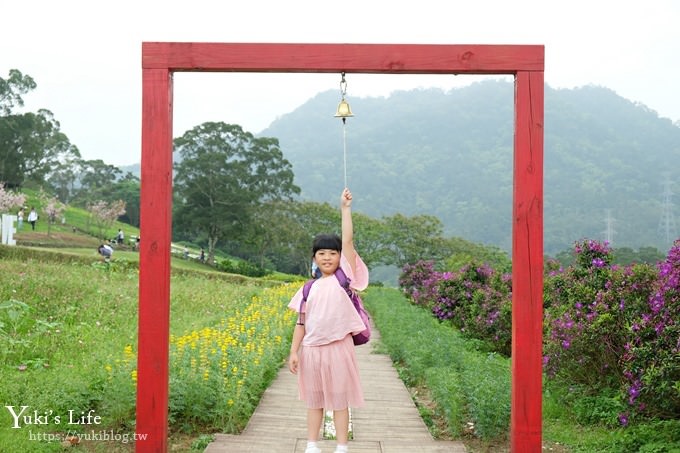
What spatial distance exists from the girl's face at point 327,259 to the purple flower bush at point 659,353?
2448 millimetres

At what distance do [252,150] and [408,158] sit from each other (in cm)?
3393

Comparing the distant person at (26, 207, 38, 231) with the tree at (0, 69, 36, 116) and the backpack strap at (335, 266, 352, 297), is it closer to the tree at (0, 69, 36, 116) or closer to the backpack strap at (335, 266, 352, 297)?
the tree at (0, 69, 36, 116)

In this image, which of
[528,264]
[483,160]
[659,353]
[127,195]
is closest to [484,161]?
[483,160]

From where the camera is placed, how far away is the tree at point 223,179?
34062 mm

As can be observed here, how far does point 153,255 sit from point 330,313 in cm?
115

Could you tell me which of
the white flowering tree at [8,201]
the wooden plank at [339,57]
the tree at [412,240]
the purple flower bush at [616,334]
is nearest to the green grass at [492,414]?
the purple flower bush at [616,334]

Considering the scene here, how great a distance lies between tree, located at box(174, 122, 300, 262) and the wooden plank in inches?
1172

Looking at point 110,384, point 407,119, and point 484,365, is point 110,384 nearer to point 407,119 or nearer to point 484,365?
point 484,365

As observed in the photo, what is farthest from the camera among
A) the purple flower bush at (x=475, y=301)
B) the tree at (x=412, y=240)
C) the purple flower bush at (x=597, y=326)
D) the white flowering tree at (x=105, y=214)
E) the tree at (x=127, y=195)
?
the tree at (x=127, y=195)

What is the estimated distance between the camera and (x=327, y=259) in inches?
166

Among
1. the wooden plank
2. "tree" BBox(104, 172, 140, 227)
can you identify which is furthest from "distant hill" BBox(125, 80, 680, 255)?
the wooden plank

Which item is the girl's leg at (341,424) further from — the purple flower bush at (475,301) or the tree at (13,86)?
the tree at (13,86)

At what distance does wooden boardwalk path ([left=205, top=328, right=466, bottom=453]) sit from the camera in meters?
4.68

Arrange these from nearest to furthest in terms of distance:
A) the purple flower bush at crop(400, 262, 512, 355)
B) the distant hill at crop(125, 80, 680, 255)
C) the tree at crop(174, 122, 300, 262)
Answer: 1. the purple flower bush at crop(400, 262, 512, 355)
2. the tree at crop(174, 122, 300, 262)
3. the distant hill at crop(125, 80, 680, 255)
